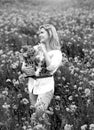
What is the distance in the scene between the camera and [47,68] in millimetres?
5176

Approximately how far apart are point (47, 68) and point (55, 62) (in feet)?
0.48

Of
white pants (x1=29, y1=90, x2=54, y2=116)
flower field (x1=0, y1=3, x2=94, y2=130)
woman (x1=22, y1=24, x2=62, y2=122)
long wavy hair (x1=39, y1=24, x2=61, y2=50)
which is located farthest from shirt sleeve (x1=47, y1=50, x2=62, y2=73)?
flower field (x1=0, y1=3, x2=94, y2=130)

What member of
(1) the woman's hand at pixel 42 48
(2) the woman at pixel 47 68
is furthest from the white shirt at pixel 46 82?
(1) the woman's hand at pixel 42 48

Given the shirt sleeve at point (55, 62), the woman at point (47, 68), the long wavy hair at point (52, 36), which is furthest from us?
the long wavy hair at point (52, 36)

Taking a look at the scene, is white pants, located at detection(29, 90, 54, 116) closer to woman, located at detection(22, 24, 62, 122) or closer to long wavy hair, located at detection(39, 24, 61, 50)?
woman, located at detection(22, 24, 62, 122)

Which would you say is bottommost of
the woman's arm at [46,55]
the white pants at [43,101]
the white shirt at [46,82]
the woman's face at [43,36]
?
the white pants at [43,101]

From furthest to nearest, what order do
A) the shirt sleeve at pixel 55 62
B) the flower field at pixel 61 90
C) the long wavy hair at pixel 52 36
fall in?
the long wavy hair at pixel 52 36
the shirt sleeve at pixel 55 62
the flower field at pixel 61 90

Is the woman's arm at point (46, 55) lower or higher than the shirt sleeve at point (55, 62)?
higher

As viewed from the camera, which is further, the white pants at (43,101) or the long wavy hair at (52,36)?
the long wavy hair at (52,36)

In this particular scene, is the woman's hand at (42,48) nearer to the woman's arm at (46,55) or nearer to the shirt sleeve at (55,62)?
the woman's arm at (46,55)

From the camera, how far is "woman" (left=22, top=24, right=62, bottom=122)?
16.6ft

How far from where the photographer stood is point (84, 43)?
8383 millimetres

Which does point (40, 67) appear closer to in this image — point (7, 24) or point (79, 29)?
point (79, 29)

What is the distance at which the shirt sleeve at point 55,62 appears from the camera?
5.19m
